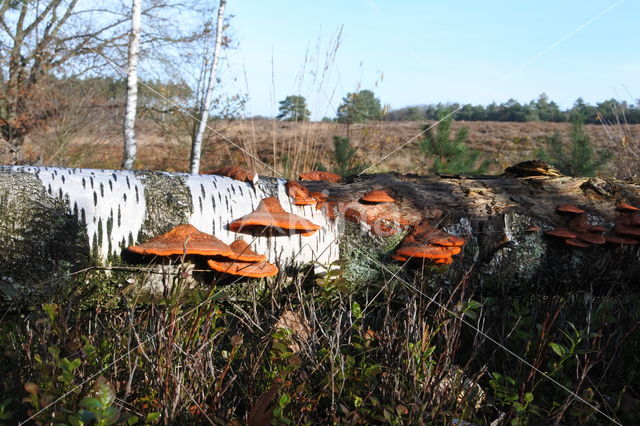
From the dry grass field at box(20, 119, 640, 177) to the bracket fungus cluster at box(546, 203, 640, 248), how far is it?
175 inches

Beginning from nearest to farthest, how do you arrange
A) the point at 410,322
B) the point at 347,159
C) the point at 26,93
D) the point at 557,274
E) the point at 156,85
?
the point at 410,322, the point at 557,274, the point at 347,159, the point at 26,93, the point at 156,85

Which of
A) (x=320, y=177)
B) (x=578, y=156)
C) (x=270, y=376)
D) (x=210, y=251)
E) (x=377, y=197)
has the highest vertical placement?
(x=578, y=156)

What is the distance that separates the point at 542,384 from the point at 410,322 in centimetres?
100

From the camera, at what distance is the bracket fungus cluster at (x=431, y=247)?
9.27ft

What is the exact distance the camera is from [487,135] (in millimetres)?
23469

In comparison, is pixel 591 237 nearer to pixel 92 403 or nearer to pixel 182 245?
pixel 182 245

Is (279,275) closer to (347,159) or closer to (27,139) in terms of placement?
(347,159)

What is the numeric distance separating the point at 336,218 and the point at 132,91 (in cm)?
1338

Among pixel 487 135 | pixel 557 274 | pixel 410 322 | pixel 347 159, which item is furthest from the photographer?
pixel 487 135

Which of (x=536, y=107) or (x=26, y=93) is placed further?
(x=536, y=107)

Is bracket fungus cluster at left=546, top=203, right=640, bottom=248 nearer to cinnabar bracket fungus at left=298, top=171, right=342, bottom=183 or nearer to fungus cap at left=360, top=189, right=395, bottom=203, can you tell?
fungus cap at left=360, top=189, right=395, bottom=203

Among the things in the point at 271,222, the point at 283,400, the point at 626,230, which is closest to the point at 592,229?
the point at 626,230

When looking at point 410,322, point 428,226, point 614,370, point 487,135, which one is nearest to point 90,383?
point 410,322

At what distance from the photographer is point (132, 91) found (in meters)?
14.6
